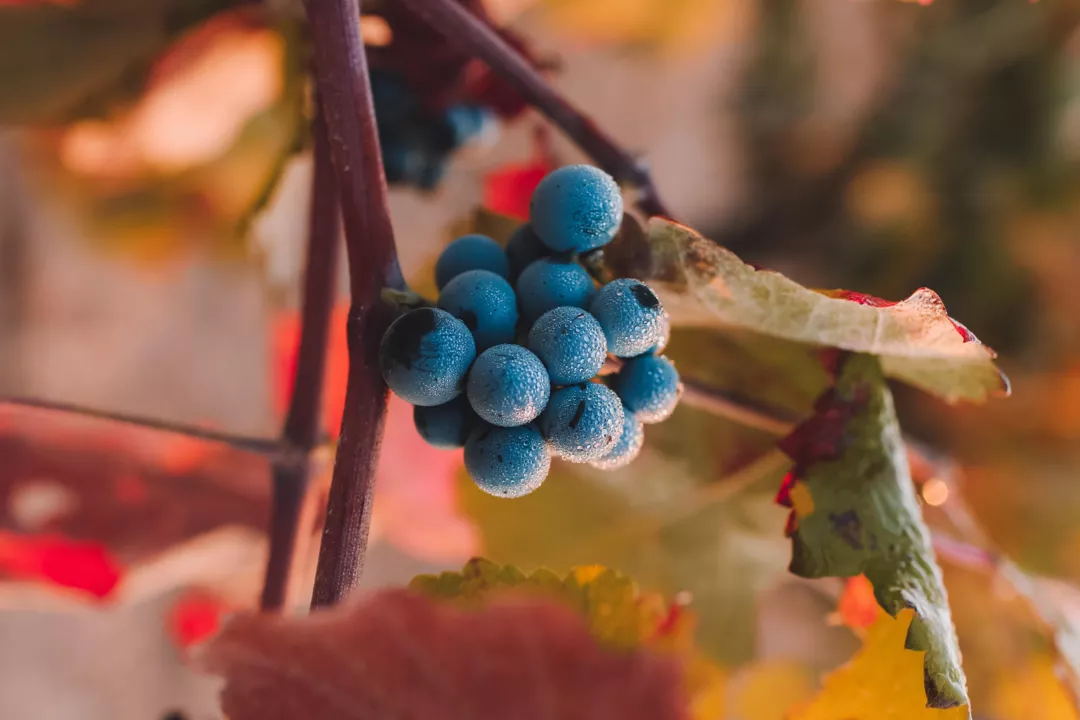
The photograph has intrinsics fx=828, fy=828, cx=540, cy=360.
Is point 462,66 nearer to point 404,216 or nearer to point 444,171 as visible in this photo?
point 444,171

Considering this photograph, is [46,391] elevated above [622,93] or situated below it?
below

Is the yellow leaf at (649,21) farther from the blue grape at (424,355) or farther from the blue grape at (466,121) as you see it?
the blue grape at (424,355)

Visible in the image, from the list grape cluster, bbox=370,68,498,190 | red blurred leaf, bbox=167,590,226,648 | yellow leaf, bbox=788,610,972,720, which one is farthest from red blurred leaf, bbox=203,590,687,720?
red blurred leaf, bbox=167,590,226,648

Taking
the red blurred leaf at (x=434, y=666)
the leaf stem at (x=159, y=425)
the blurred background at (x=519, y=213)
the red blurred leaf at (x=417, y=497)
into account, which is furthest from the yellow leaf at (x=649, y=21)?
the red blurred leaf at (x=434, y=666)

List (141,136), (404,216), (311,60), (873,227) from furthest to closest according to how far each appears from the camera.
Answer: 1. (873,227)
2. (404,216)
3. (141,136)
4. (311,60)

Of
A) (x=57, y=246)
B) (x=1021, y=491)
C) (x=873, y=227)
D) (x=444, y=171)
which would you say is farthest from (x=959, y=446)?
(x=57, y=246)

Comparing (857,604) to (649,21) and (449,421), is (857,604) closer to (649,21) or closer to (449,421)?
(449,421)

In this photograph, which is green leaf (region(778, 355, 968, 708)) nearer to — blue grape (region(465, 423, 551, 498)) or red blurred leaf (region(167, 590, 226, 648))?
blue grape (region(465, 423, 551, 498))
